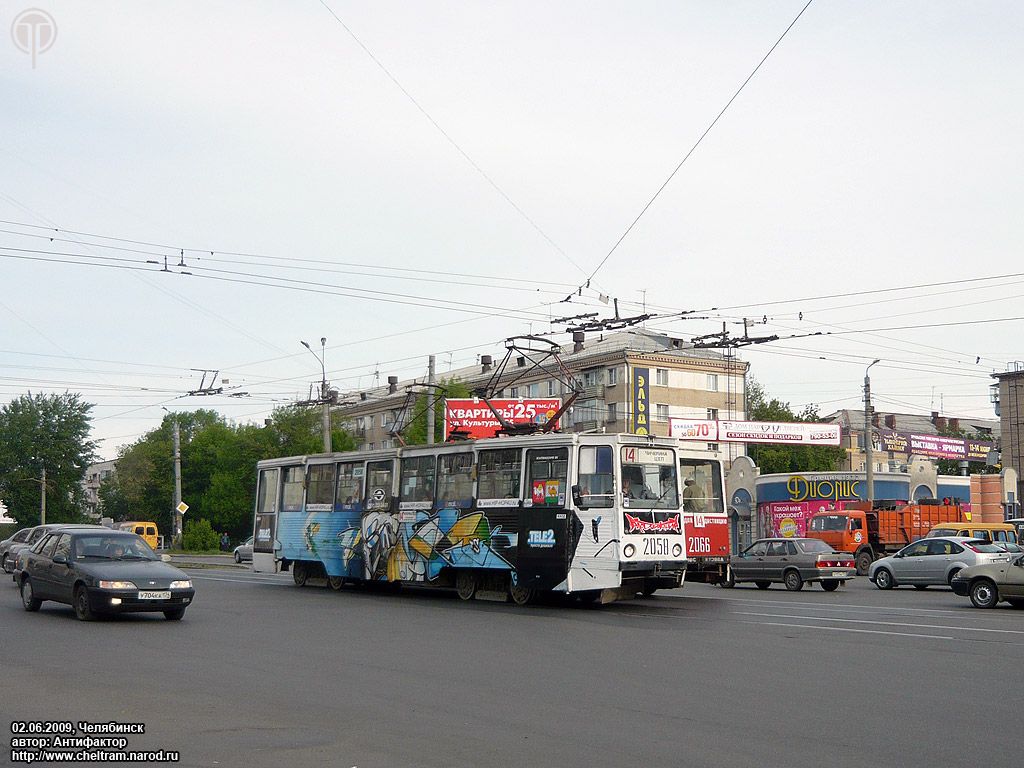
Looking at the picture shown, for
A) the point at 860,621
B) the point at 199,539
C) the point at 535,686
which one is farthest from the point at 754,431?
the point at 535,686

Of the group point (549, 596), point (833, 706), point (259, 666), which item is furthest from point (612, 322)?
point (833, 706)

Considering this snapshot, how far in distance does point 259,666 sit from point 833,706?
6.32 metres

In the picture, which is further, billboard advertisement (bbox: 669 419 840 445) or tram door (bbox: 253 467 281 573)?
billboard advertisement (bbox: 669 419 840 445)

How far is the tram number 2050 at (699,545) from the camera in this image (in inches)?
893

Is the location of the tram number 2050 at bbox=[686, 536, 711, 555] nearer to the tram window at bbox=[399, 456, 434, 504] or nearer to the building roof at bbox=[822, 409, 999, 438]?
the tram window at bbox=[399, 456, 434, 504]

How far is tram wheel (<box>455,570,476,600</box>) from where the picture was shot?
23.2 meters

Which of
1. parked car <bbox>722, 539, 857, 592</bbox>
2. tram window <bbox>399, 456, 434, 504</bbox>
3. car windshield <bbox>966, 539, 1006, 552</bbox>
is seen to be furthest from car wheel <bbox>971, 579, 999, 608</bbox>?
tram window <bbox>399, 456, 434, 504</bbox>

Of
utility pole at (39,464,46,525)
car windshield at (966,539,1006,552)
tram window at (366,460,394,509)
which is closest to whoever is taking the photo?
tram window at (366,460,394,509)

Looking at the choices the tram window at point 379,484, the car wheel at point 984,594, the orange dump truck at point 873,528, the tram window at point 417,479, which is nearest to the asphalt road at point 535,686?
the car wheel at point 984,594

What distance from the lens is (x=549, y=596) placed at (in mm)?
→ 23609

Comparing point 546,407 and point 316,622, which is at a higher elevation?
point 546,407

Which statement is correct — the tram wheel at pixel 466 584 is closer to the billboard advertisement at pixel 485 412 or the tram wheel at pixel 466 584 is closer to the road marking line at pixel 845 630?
the road marking line at pixel 845 630

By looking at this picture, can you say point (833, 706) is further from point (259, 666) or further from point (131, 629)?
point (131, 629)

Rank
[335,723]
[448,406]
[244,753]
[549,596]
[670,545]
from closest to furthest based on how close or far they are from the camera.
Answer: [244,753], [335,723], [670,545], [549,596], [448,406]
